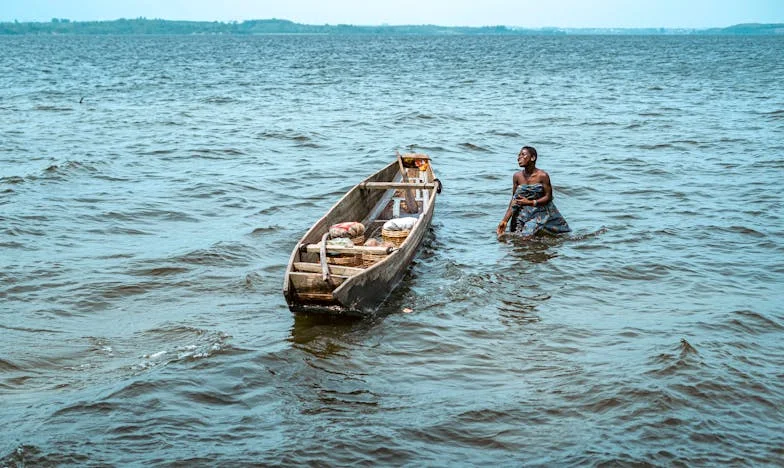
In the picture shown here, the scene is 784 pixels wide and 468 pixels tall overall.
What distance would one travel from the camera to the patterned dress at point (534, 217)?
11922mm

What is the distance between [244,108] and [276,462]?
27.0 meters

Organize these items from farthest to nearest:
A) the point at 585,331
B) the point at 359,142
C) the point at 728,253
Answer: the point at 359,142 < the point at 728,253 < the point at 585,331

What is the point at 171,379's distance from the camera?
23.5 feet

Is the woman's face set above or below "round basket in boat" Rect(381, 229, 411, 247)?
above

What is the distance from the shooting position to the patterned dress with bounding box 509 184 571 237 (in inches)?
469

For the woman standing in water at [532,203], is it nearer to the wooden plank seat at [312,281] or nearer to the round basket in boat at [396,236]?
the round basket in boat at [396,236]

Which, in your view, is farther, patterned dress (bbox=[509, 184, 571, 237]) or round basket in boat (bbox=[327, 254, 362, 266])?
patterned dress (bbox=[509, 184, 571, 237])

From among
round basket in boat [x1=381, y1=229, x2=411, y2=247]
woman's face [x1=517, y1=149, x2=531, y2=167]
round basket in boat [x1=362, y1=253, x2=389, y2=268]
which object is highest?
woman's face [x1=517, y1=149, x2=531, y2=167]

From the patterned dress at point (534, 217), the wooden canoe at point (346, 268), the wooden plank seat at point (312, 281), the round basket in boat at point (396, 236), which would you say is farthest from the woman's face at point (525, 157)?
the wooden plank seat at point (312, 281)

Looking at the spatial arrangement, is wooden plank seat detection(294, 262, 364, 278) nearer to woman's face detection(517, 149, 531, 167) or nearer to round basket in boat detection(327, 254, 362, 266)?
round basket in boat detection(327, 254, 362, 266)

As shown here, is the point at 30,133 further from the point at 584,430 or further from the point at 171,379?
the point at 584,430

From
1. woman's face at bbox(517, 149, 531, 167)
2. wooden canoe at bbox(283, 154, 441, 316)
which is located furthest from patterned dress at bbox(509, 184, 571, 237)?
wooden canoe at bbox(283, 154, 441, 316)

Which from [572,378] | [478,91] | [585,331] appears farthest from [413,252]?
[478,91]

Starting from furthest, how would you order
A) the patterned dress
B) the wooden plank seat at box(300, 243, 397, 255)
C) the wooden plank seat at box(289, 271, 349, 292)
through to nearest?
the patterned dress, the wooden plank seat at box(300, 243, 397, 255), the wooden plank seat at box(289, 271, 349, 292)
